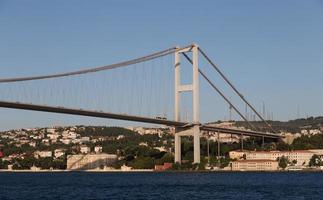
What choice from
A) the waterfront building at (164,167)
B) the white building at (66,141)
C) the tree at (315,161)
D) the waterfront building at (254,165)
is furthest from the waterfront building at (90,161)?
the white building at (66,141)

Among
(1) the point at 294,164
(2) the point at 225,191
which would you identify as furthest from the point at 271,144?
(2) the point at 225,191

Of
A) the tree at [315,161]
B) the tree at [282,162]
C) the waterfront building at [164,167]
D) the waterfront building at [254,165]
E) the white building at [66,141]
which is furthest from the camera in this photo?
the white building at [66,141]

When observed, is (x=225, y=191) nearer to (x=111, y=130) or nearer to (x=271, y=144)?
(x=271, y=144)

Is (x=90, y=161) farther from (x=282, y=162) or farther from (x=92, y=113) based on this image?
(x=92, y=113)

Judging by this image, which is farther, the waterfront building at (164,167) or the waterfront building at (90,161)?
the waterfront building at (90,161)

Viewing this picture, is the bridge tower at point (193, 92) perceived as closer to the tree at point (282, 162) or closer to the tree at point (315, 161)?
the tree at point (282, 162)

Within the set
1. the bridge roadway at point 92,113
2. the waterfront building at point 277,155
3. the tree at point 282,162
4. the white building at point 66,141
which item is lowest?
the tree at point 282,162

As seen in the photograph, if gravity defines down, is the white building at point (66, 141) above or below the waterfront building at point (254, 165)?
above

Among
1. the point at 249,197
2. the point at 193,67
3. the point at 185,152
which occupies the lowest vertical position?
the point at 249,197

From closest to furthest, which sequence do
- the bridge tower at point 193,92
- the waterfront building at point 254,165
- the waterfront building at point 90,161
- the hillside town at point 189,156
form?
the bridge tower at point 193,92 → the waterfront building at point 254,165 → the hillside town at point 189,156 → the waterfront building at point 90,161

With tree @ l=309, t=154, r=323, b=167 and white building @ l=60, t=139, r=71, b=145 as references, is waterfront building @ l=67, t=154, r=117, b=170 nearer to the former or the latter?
tree @ l=309, t=154, r=323, b=167
